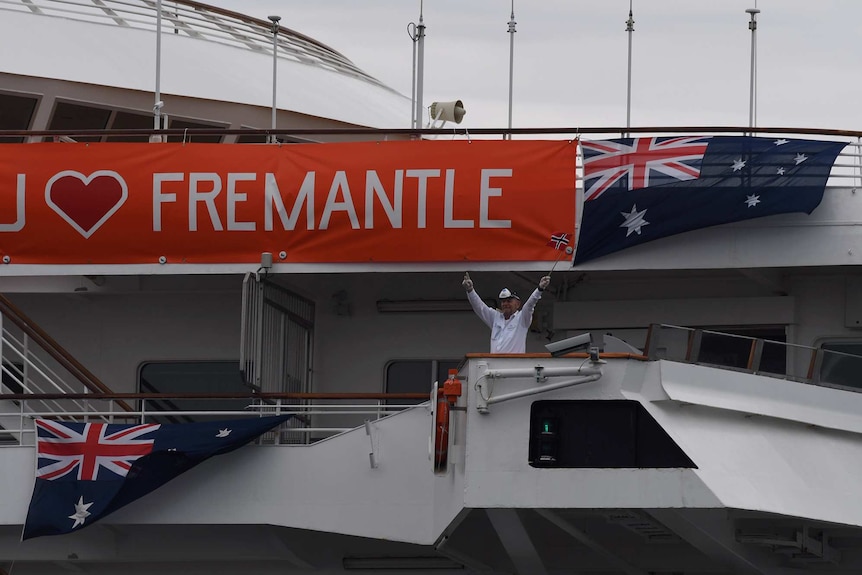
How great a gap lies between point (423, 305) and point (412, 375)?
76cm

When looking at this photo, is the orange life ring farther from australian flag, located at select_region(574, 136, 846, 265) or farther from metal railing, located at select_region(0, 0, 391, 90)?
metal railing, located at select_region(0, 0, 391, 90)

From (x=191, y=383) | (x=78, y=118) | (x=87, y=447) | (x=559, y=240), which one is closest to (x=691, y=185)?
(x=559, y=240)

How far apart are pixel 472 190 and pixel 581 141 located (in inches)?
47.4

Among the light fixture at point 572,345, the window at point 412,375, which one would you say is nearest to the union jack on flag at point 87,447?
the window at point 412,375

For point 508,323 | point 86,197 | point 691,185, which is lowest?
point 508,323

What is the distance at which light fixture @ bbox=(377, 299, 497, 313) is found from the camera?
17516 mm

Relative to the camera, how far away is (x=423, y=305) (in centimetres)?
1753

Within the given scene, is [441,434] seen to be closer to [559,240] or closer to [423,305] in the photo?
[559,240]

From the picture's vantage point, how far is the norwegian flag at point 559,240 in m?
16.3

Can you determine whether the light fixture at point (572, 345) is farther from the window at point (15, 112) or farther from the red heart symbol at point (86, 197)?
the window at point (15, 112)

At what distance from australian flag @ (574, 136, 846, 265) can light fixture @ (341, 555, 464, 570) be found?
10.6 ft

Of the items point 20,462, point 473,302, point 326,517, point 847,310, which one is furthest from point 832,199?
point 20,462

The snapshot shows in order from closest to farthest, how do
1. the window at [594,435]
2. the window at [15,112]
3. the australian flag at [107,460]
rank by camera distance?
the window at [594,435]
the australian flag at [107,460]
the window at [15,112]

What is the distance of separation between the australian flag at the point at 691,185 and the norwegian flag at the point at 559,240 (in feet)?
0.48
